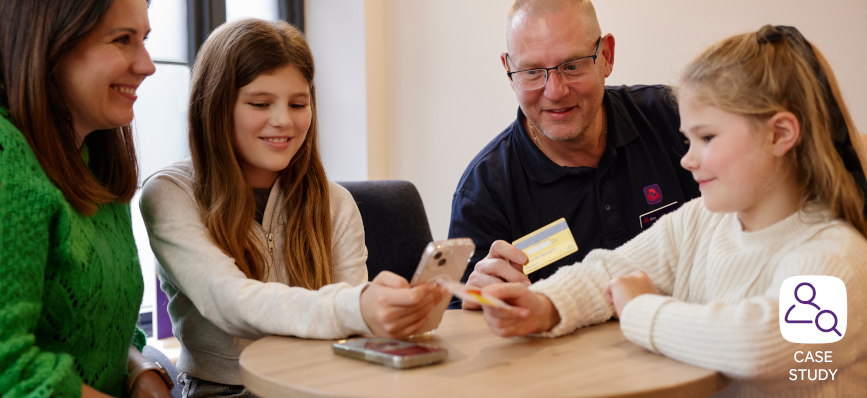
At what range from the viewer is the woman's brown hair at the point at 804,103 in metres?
1.02

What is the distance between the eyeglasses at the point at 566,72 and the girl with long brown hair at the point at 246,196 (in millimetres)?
619

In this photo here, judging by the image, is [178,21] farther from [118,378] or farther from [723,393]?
[723,393]

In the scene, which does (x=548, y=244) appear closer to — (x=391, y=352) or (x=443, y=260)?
(x=443, y=260)

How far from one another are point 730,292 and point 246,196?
1035mm

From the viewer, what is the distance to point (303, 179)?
1662 millimetres

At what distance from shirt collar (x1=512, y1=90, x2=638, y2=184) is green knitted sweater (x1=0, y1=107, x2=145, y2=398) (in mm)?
1135

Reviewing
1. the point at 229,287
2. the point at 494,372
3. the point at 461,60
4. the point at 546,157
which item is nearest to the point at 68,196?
the point at 229,287

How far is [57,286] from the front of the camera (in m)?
1.08

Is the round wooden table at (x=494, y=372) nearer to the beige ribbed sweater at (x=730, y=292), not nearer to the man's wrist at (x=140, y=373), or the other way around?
the beige ribbed sweater at (x=730, y=292)

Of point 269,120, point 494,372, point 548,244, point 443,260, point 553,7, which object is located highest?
point 553,7

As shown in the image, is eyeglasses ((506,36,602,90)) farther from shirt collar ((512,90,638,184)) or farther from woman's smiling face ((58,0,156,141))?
woman's smiling face ((58,0,156,141))

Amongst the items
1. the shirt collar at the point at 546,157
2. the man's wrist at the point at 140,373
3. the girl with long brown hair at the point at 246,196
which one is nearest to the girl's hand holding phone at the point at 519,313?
the girl with long brown hair at the point at 246,196

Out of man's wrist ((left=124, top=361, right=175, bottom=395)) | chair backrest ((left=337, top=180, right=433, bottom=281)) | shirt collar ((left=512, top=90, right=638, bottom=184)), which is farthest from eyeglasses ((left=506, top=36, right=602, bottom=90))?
man's wrist ((left=124, top=361, right=175, bottom=395))

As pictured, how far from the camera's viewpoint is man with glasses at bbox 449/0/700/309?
6.09ft
